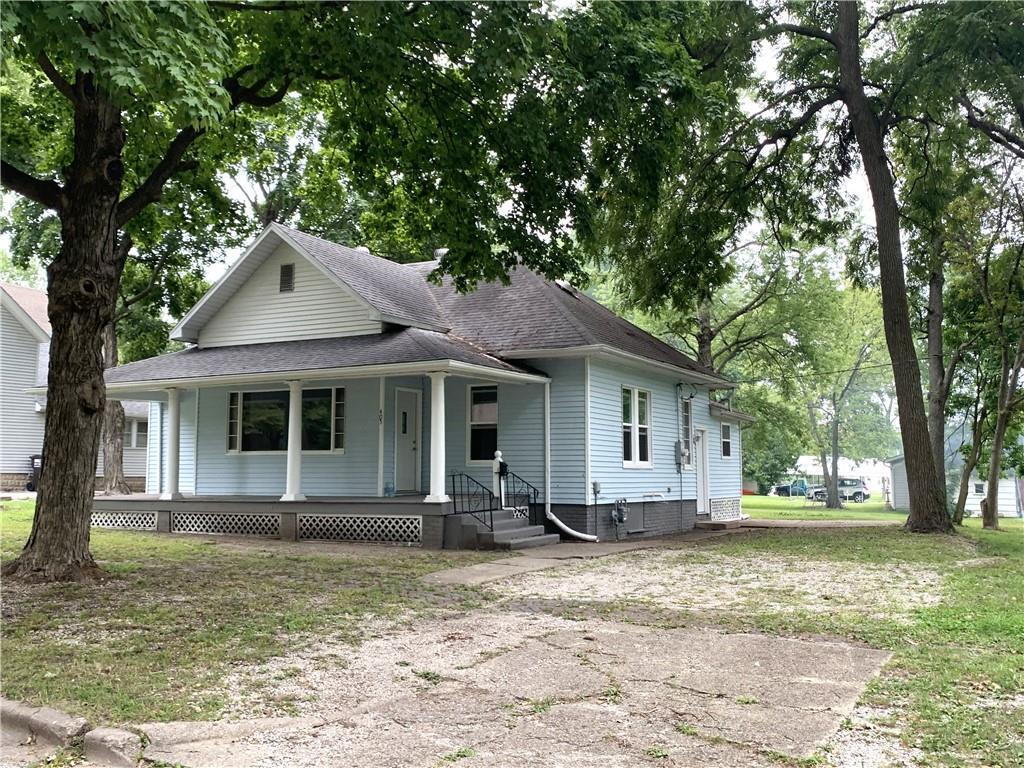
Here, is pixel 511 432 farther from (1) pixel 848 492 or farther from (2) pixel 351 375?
(1) pixel 848 492

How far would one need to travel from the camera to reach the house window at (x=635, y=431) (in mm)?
18531

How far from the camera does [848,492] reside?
222 ft

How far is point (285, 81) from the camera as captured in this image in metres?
11.7

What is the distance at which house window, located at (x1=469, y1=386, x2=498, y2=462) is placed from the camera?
57.0 ft

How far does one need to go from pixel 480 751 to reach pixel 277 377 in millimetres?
12660

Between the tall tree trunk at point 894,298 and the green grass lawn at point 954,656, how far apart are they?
458cm

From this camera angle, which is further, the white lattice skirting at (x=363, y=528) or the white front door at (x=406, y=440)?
the white front door at (x=406, y=440)

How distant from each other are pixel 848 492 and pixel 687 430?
5146 cm

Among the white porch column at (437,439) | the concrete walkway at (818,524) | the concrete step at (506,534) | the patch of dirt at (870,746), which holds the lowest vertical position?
the concrete walkway at (818,524)

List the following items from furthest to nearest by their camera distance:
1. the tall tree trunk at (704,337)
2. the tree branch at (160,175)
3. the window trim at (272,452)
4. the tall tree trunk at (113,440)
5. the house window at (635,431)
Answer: the tall tree trunk at (704,337) → the tall tree trunk at (113,440) → the house window at (635,431) → the window trim at (272,452) → the tree branch at (160,175)

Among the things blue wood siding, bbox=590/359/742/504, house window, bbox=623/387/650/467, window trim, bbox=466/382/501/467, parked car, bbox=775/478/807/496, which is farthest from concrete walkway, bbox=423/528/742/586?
parked car, bbox=775/478/807/496

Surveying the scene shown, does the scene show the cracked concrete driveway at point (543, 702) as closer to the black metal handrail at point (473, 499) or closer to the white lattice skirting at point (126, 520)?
the black metal handrail at point (473, 499)

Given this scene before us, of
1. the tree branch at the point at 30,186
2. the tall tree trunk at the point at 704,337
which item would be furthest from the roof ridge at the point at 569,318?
the tall tree trunk at the point at 704,337

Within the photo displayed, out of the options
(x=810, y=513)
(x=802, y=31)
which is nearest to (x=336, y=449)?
(x=802, y=31)
